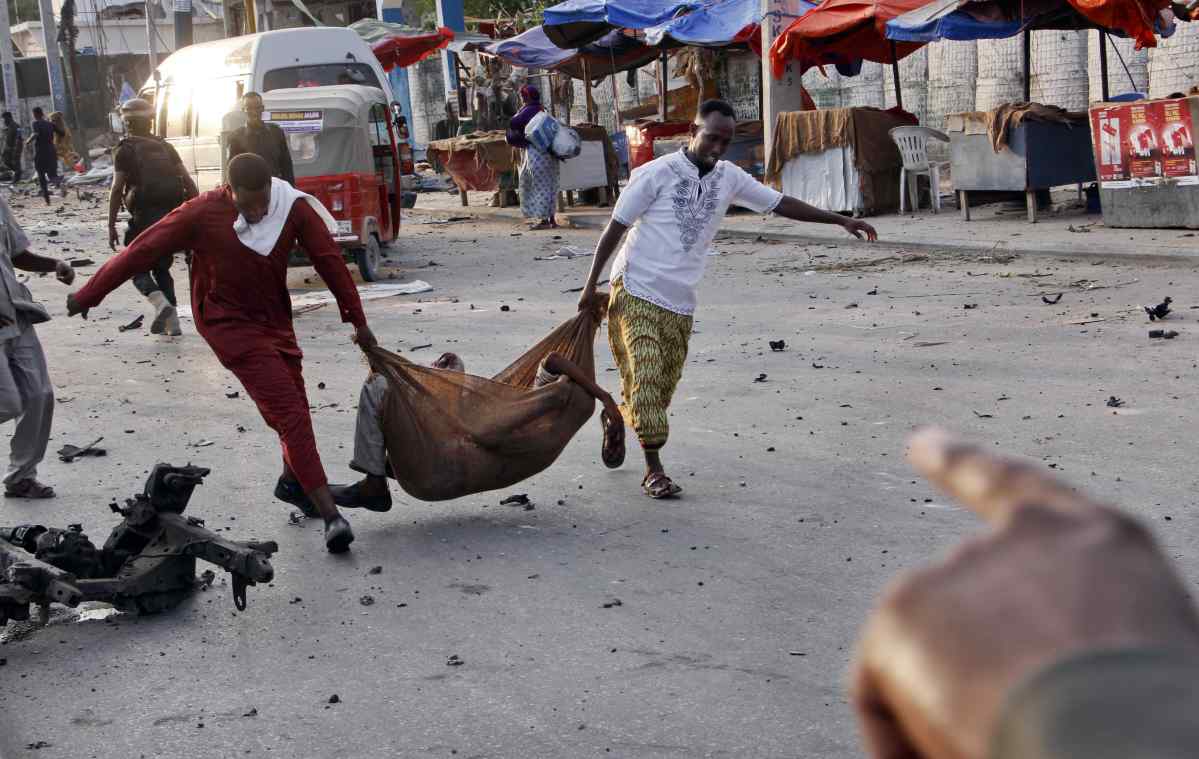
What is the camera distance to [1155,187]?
13523mm

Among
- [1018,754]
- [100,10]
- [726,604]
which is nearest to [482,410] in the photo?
[726,604]

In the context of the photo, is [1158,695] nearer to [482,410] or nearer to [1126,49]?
[482,410]

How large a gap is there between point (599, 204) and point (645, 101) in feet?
24.7

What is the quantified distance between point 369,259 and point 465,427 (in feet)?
27.7

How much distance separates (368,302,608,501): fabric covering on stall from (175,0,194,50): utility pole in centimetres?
3188

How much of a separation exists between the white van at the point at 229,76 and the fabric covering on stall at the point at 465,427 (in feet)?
33.9

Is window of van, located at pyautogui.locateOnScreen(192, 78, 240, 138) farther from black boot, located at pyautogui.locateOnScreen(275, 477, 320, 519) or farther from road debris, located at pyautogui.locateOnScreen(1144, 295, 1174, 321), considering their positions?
black boot, located at pyautogui.locateOnScreen(275, 477, 320, 519)

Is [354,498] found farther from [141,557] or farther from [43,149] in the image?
[43,149]

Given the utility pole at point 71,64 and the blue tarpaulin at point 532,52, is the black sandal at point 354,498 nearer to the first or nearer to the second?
the blue tarpaulin at point 532,52

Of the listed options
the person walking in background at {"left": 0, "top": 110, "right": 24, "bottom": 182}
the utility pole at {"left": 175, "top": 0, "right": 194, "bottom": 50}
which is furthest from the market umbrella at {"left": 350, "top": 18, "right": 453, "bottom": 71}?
the person walking in background at {"left": 0, "top": 110, "right": 24, "bottom": 182}

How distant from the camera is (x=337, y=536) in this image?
5445mm

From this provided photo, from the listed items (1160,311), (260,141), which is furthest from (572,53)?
(1160,311)

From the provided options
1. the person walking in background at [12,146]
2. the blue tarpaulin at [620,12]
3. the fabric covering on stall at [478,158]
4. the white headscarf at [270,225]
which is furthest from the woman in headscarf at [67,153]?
the white headscarf at [270,225]

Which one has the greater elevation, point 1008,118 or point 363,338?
point 1008,118
